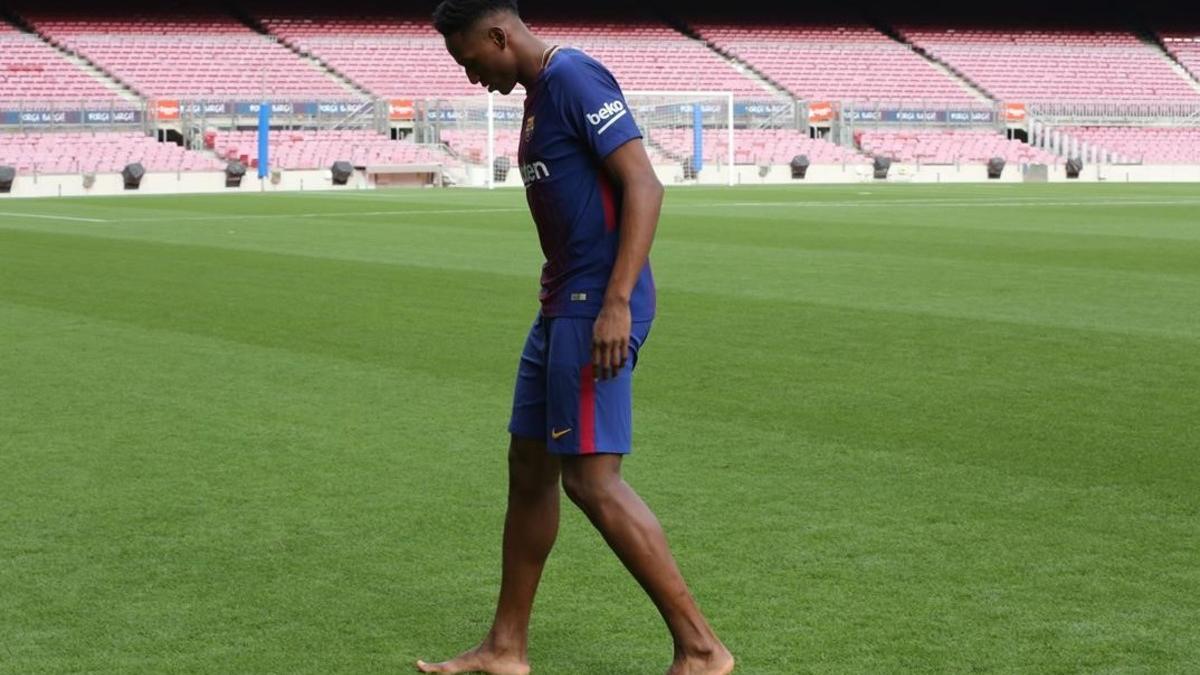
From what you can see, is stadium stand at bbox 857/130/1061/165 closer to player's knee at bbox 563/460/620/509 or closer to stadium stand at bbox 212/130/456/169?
stadium stand at bbox 212/130/456/169

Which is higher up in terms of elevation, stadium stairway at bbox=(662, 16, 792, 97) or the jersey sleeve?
the jersey sleeve

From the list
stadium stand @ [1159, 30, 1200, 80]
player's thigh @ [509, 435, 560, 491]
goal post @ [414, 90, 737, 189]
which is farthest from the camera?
stadium stand @ [1159, 30, 1200, 80]

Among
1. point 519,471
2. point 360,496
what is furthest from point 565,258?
point 360,496

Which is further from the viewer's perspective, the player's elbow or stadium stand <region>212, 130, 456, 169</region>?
stadium stand <region>212, 130, 456, 169</region>

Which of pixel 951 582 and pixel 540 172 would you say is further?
pixel 951 582

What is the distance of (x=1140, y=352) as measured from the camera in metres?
11.6

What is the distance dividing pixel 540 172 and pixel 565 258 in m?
0.23

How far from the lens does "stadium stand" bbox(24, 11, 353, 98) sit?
5491 cm

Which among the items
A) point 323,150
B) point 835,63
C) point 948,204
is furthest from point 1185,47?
point 948,204

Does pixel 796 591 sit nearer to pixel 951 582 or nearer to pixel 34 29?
pixel 951 582

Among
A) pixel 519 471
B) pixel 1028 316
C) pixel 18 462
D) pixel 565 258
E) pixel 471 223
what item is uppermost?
pixel 565 258

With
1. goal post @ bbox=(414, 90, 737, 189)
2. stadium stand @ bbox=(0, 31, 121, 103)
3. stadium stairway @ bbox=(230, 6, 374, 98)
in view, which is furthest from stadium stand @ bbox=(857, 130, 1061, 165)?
stadium stand @ bbox=(0, 31, 121, 103)

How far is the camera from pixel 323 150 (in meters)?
50.2

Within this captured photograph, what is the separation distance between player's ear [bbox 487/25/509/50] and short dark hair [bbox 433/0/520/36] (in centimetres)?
4
